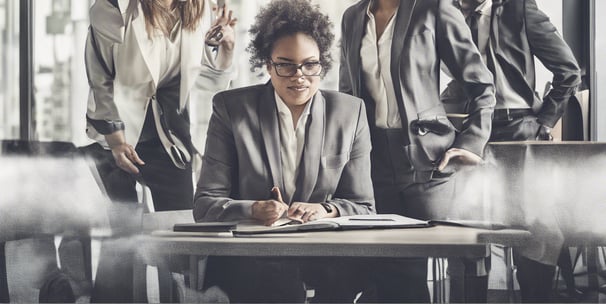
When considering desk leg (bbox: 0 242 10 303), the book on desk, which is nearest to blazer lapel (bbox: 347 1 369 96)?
the book on desk

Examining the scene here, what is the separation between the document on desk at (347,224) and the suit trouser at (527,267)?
43cm

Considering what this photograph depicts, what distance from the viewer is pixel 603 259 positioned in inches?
102

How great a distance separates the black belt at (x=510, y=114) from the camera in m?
2.61

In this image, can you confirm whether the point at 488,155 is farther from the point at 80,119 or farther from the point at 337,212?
the point at 80,119

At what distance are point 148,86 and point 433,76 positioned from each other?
1144 millimetres

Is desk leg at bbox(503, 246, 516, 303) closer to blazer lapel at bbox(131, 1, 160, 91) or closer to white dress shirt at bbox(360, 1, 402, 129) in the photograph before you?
white dress shirt at bbox(360, 1, 402, 129)

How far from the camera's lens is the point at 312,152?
8.75 ft

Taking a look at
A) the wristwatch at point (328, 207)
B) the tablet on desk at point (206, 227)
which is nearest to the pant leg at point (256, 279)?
the tablet on desk at point (206, 227)

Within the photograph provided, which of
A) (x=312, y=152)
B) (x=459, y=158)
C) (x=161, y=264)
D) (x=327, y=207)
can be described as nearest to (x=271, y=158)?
(x=312, y=152)

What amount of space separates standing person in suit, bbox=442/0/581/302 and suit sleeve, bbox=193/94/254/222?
0.87 m

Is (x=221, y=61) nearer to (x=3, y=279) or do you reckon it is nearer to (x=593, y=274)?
(x=3, y=279)

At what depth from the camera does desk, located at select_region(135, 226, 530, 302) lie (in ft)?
8.25

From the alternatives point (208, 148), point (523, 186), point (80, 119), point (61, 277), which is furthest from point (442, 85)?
point (61, 277)

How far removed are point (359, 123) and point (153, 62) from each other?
867 millimetres
